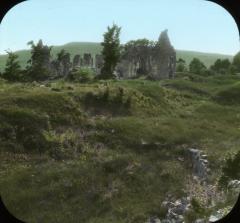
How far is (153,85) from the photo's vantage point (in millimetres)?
13375

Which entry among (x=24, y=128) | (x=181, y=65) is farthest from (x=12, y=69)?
(x=181, y=65)

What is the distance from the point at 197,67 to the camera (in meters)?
18.6

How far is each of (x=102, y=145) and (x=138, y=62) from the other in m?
6.33

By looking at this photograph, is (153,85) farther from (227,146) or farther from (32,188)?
(32,188)

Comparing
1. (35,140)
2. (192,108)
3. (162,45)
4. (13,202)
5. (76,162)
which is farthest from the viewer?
(162,45)

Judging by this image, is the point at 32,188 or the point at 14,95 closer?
the point at 32,188

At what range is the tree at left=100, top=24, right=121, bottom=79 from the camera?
47.5 ft

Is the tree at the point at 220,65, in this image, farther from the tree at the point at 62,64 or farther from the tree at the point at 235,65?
the tree at the point at 62,64

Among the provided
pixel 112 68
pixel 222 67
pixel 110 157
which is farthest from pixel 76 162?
pixel 222 67

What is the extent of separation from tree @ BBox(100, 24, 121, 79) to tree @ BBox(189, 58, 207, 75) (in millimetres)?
4039

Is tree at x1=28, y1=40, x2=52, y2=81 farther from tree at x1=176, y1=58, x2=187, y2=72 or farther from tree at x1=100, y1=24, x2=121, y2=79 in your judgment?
tree at x1=176, y1=58, x2=187, y2=72

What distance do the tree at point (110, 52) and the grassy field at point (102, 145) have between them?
1324 mm

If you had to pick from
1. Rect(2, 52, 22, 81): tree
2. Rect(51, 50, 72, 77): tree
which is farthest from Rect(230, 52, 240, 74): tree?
Rect(2, 52, 22, 81): tree

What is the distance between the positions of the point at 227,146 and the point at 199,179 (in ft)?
5.30
